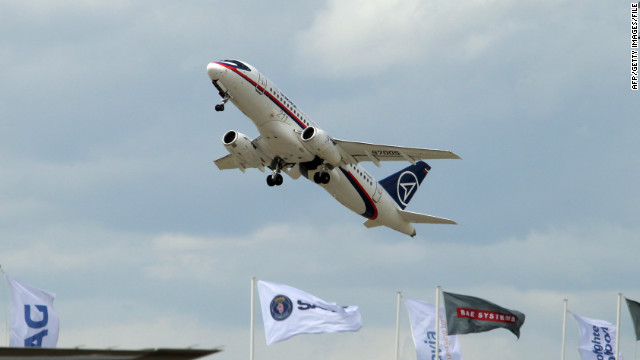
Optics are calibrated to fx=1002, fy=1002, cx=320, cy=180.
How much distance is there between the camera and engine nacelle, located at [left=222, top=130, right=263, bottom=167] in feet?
182

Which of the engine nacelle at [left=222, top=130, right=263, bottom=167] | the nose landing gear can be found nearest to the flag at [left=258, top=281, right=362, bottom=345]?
the nose landing gear

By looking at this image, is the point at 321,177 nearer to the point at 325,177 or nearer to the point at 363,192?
the point at 325,177

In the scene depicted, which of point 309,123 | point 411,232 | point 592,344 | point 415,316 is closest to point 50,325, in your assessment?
point 415,316

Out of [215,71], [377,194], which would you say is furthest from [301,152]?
[377,194]

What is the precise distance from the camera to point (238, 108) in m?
52.3

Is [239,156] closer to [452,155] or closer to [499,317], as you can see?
[452,155]

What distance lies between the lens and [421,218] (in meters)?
63.6

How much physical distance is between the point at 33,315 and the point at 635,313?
27.7 meters

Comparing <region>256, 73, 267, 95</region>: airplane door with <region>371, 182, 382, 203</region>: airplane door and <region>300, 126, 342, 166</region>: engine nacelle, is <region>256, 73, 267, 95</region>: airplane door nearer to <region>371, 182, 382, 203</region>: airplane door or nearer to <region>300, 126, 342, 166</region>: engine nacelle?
<region>300, 126, 342, 166</region>: engine nacelle

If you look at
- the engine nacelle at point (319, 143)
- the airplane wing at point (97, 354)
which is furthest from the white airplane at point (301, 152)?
the airplane wing at point (97, 354)

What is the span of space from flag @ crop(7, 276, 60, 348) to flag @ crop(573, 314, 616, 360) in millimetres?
24871

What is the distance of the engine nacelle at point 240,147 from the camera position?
2189 inches

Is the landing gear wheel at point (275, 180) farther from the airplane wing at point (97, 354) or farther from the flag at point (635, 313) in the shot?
the airplane wing at point (97, 354)

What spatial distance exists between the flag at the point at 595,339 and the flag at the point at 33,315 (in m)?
24.9
